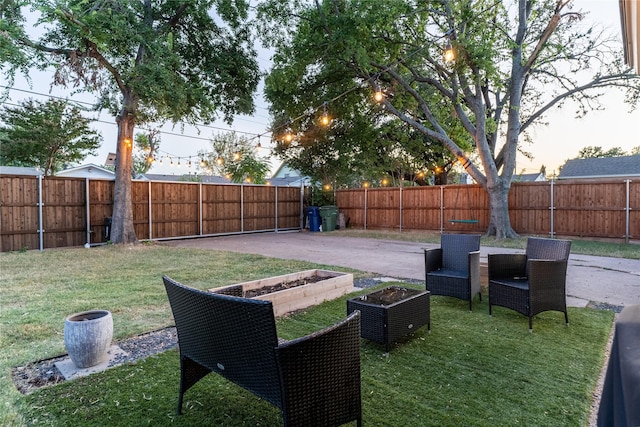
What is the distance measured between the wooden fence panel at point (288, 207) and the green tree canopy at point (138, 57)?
4.10 meters

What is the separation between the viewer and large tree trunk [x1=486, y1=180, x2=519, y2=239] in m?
10.5

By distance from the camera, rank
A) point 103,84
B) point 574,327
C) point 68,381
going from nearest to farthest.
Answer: point 68,381 → point 574,327 → point 103,84

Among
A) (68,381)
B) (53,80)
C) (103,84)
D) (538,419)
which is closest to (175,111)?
(103,84)

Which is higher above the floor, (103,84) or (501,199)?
(103,84)

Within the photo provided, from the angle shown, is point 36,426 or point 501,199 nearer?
point 36,426

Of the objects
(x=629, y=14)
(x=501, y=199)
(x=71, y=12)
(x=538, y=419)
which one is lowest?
(x=538, y=419)

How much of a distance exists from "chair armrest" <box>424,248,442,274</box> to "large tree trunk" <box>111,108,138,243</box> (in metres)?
8.50

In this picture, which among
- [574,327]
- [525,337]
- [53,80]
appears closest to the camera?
[525,337]

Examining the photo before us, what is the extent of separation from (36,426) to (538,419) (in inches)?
107

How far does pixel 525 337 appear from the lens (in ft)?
10.2

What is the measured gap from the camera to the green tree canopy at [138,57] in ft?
24.2

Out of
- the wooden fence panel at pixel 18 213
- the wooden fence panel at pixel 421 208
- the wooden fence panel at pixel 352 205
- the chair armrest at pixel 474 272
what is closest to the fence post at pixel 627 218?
the wooden fence panel at pixel 421 208

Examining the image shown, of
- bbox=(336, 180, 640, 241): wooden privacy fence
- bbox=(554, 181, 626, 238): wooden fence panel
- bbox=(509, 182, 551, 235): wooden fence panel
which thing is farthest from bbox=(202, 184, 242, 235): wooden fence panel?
bbox=(554, 181, 626, 238): wooden fence panel

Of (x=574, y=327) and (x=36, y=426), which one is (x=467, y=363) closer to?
(x=574, y=327)
